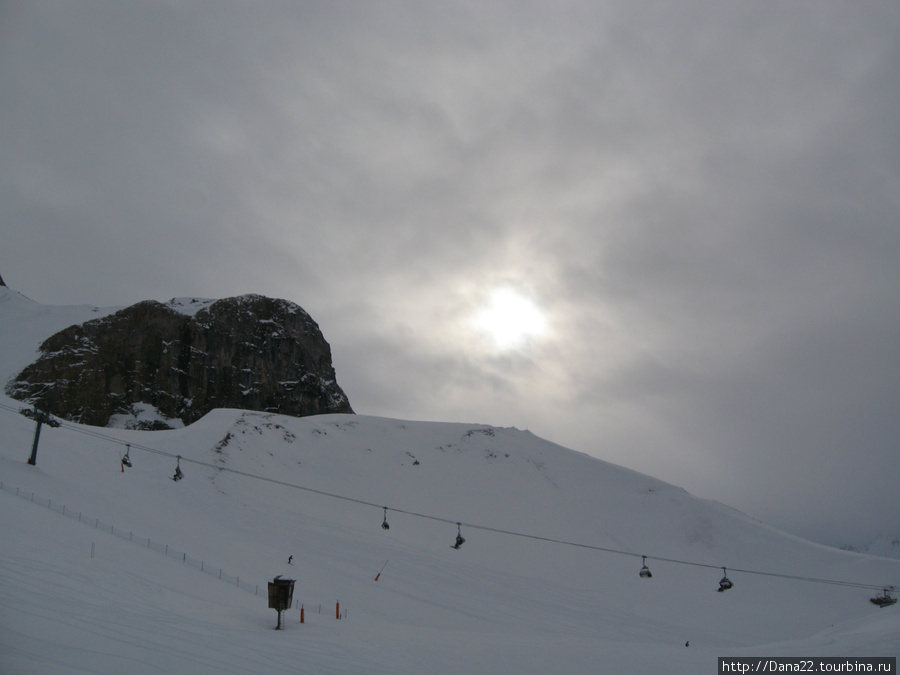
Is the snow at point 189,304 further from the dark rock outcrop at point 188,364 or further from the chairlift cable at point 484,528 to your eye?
the chairlift cable at point 484,528

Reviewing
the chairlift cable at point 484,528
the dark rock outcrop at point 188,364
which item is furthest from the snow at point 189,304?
the chairlift cable at point 484,528

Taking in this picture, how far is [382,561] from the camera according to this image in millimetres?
32594

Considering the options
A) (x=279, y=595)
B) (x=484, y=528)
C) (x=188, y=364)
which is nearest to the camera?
(x=279, y=595)

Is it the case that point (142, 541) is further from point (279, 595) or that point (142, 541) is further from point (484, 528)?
point (484, 528)

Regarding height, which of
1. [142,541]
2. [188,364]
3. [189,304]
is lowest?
[142,541]

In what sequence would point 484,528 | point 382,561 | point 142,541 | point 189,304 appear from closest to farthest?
1. point 142,541
2. point 382,561
3. point 484,528
4. point 189,304

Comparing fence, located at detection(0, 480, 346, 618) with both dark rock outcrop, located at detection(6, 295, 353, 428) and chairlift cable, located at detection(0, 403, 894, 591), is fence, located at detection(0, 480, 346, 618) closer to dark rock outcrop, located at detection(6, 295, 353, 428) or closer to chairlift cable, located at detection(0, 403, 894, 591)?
chairlift cable, located at detection(0, 403, 894, 591)

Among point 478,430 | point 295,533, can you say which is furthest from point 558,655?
point 478,430

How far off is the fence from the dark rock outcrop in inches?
2695

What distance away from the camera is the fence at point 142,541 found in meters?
23.3

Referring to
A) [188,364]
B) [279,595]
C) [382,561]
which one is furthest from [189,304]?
[279,595]

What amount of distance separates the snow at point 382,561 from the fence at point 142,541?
0.67ft

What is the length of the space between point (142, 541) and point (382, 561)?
1264cm

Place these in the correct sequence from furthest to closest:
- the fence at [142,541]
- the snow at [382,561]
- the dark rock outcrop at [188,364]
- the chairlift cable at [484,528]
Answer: the dark rock outcrop at [188,364]
the chairlift cable at [484,528]
the fence at [142,541]
the snow at [382,561]
